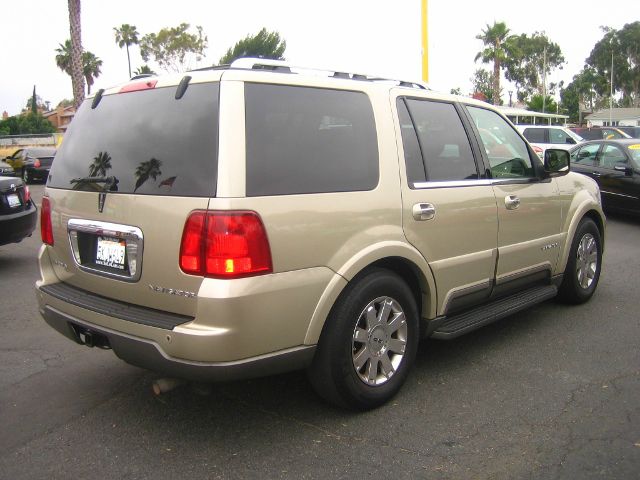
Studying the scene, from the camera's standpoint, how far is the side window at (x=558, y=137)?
19375 mm

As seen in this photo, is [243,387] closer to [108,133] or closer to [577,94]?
[108,133]

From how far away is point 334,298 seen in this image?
121 inches

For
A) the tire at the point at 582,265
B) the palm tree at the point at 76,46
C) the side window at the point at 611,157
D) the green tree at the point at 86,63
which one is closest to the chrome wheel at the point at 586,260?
the tire at the point at 582,265

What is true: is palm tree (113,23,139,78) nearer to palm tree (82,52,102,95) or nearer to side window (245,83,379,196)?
palm tree (82,52,102,95)

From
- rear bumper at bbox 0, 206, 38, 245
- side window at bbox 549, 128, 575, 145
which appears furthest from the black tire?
side window at bbox 549, 128, 575, 145

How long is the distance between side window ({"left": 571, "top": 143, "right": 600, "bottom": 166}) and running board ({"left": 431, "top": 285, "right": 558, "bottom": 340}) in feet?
25.0

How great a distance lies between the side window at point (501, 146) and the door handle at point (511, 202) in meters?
0.17

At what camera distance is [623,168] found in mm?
10367

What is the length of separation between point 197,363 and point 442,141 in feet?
7.24

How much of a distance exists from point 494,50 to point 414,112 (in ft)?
160

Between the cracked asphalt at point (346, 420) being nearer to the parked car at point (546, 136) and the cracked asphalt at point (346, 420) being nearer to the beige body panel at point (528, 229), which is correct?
the beige body panel at point (528, 229)

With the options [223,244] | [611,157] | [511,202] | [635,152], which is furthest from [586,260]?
[611,157]

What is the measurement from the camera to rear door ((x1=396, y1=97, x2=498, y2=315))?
362cm

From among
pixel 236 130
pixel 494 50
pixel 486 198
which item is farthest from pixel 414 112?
pixel 494 50
